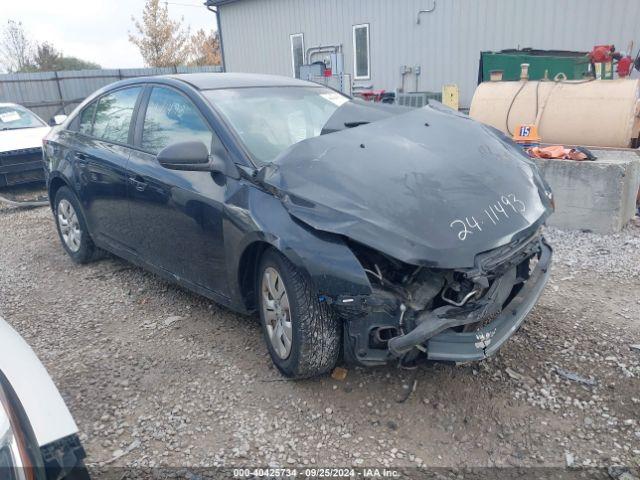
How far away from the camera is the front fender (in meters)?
2.40

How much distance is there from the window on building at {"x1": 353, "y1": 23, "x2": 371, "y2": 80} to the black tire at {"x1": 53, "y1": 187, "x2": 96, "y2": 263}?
1024cm

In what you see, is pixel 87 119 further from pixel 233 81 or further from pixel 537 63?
pixel 537 63

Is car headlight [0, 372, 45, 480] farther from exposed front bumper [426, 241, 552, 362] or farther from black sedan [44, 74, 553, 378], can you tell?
exposed front bumper [426, 241, 552, 362]

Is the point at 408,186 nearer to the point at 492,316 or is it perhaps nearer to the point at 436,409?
the point at 492,316

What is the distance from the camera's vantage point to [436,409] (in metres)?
2.71

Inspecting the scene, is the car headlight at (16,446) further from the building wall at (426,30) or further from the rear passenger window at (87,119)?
the building wall at (426,30)

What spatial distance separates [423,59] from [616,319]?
1009 cm

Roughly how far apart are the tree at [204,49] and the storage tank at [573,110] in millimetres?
29609

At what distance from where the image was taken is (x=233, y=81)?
3.73 metres

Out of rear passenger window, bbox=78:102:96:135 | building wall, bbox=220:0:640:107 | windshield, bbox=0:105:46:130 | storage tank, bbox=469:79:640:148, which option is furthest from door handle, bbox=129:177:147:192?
building wall, bbox=220:0:640:107

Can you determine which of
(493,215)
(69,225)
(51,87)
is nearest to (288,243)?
(493,215)

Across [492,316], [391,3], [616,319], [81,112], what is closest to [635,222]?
[616,319]

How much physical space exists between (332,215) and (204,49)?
3449 cm

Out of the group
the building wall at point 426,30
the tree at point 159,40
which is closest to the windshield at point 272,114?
the building wall at point 426,30
